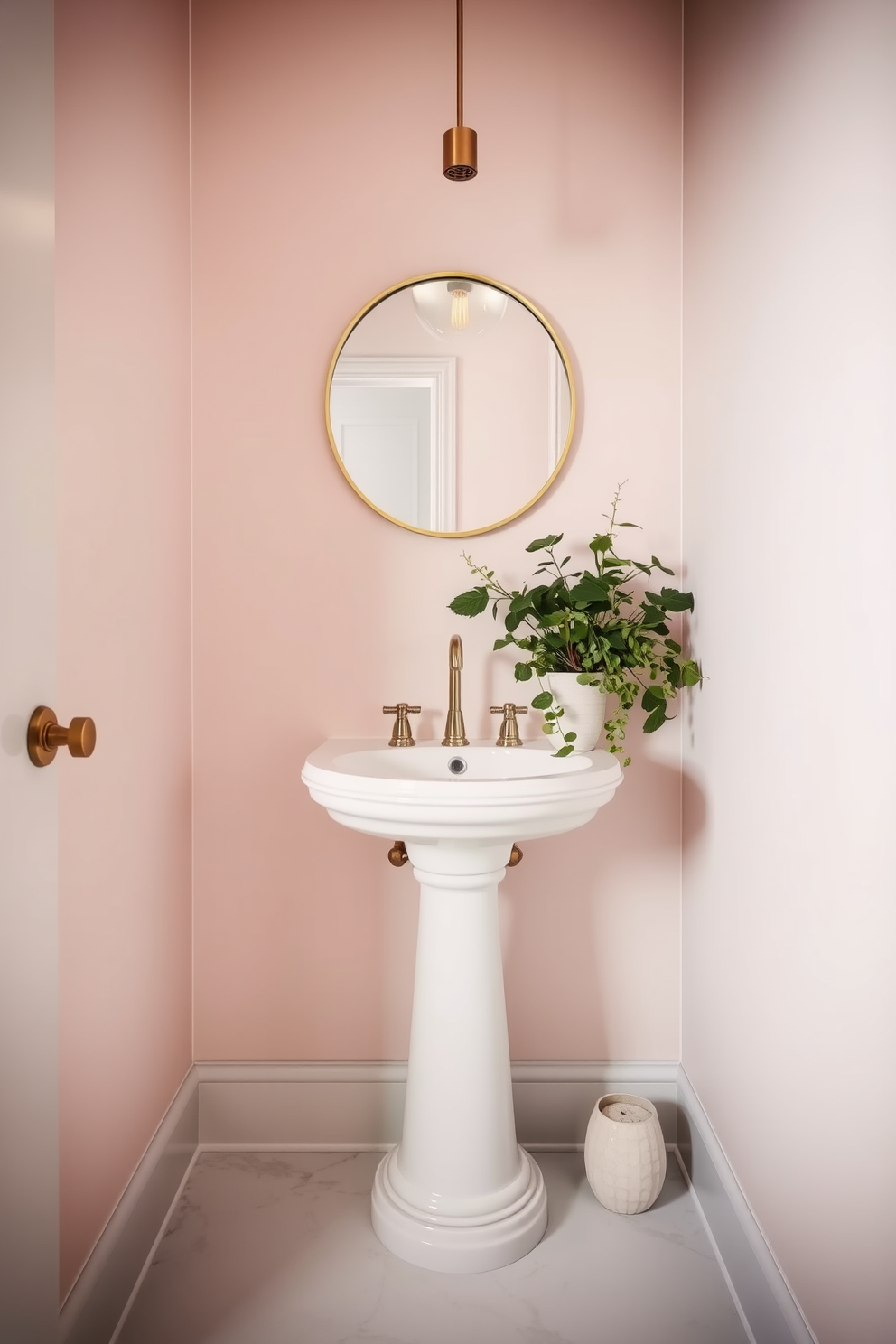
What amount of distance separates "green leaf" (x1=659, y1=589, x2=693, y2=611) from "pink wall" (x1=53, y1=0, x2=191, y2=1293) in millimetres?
927

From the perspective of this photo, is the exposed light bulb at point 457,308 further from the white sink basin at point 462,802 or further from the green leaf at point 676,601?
the white sink basin at point 462,802

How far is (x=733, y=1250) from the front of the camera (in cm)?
135

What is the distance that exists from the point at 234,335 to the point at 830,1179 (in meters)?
1.73

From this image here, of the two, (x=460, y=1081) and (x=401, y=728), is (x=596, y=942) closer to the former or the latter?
(x=460, y=1081)

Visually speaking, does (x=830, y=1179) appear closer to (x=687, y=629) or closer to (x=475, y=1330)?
(x=475, y=1330)

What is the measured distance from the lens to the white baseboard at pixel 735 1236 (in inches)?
45.5

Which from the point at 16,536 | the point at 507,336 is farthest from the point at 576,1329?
the point at 507,336

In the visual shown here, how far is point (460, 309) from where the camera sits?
174 centimetres

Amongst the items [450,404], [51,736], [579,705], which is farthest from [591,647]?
[51,736]

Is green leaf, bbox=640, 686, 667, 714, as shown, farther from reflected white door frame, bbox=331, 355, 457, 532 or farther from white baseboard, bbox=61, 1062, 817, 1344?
white baseboard, bbox=61, 1062, 817, 1344

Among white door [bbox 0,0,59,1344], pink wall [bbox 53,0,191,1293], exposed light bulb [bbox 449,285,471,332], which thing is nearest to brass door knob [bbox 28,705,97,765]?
white door [bbox 0,0,59,1344]

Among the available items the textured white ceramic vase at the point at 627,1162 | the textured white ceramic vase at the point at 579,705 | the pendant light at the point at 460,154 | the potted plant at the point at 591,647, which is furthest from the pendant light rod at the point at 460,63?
the textured white ceramic vase at the point at 627,1162

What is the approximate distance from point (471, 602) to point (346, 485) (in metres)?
0.38

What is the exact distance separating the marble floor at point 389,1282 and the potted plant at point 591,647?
822mm
